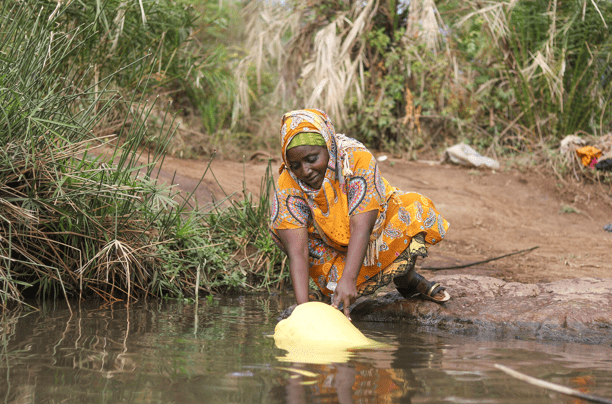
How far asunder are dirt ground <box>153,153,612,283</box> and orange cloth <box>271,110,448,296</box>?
4.25 feet

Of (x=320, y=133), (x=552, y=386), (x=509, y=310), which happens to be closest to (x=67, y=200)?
(x=320, y=133)

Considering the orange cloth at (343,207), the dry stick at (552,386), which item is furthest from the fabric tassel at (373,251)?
the dry stick at (552,386)

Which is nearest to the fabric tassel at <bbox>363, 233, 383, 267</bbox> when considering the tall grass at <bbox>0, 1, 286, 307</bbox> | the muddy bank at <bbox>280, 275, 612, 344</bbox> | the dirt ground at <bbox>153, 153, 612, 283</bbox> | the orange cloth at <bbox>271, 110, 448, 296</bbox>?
the orange cloth at <bbox>271, 110, 448, 296</bbox>

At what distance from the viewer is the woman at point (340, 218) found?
2.58m

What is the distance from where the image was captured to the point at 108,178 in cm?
321

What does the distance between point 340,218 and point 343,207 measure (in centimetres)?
6

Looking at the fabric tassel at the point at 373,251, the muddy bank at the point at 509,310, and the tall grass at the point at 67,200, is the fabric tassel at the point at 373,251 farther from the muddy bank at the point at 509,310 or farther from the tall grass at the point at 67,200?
the tall grass at the point at 67,200

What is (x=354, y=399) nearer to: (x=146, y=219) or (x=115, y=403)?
(x=115, y=403)

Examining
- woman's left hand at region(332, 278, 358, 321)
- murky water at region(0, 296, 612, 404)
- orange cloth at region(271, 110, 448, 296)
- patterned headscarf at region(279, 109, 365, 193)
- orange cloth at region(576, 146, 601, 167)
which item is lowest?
murky water at region(0, 296, 612, 404)

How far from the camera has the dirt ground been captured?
15.4 feet

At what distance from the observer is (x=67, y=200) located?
3051mm

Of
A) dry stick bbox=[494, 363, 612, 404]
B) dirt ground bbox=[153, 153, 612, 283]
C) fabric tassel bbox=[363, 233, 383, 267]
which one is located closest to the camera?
dry stick bbox=[494, 363, 612, 404]

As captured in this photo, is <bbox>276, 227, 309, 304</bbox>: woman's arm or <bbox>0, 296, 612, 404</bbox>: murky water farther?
<bbox>276, 227, 309, 304</bbox>: woman's arm

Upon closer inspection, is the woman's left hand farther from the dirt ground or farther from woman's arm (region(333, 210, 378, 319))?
the dirt ground
